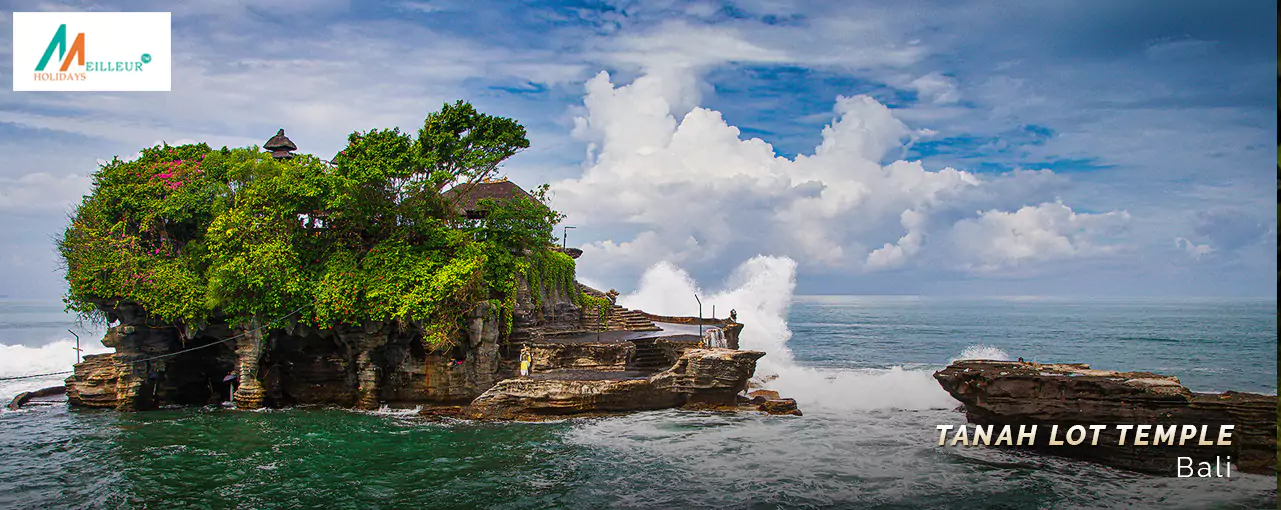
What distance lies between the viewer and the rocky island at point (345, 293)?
21688 mm

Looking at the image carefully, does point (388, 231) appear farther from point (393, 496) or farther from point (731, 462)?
point (731, 462)

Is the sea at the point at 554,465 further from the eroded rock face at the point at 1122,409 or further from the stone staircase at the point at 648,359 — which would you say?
the stone staircase at the point at 648,359

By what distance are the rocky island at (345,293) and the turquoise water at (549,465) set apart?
1.23 m

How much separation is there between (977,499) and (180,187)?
25910 mm

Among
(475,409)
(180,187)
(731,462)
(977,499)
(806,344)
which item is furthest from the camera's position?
(806,344)

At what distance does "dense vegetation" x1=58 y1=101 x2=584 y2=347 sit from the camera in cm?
2175

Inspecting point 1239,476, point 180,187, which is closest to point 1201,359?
point 1239,476

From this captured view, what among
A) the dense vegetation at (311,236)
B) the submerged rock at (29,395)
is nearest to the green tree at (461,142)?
the dense vegetation at (311,236)

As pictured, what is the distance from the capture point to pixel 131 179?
78.0ft

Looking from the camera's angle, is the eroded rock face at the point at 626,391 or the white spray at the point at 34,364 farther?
the white spray at the point at 34,364

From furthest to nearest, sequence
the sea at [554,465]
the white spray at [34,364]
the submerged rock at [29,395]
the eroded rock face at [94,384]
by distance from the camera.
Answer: the white spray at [34,364], the submerged rock at [29,395], the eroded rock face at [94,384], the sea at [554,465]

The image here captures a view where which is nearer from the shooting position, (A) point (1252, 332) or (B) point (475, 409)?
(B) point (475, 409)

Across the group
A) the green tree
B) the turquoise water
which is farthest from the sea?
the green tree

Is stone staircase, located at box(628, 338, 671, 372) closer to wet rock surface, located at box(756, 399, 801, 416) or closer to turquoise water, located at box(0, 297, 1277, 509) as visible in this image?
turquoise water, located at box(0, 297, 1277, 509)
